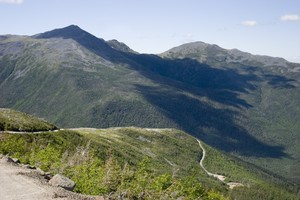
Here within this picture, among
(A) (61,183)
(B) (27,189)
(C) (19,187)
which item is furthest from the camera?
(A) (61,183)

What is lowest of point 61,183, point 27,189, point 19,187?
point 19,187

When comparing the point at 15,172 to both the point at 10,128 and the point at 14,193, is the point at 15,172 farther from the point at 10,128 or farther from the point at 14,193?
the point at 10,128

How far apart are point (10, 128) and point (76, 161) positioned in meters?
118

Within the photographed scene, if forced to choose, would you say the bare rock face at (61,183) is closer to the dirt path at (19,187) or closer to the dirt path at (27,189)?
the dirt path at (27,189)

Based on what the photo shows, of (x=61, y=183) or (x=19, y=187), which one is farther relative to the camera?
(x=61, y=183)

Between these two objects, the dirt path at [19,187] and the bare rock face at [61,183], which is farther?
the bare rock face at [61,183]

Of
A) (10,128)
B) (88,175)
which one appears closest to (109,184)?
(88,175)

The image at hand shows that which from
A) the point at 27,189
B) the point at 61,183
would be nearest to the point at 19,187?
the point at 27,189

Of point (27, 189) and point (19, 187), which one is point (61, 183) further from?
point (19, 187)

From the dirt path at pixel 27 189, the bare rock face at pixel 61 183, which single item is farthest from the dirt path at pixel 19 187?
the bare rock face at pixel 61 183

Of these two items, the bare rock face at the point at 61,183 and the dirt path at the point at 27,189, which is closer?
the dirt path at the point at 27,189

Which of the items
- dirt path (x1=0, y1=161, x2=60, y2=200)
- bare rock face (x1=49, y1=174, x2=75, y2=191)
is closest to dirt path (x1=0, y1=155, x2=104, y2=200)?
dirt path (x1=0, y1=161, x2=60, y2=200)

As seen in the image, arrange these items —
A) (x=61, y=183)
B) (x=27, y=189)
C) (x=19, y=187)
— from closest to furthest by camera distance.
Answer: (x=27, y=189) → (x=19, y=187) → (x=61, y=183)

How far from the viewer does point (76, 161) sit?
2406 inches
